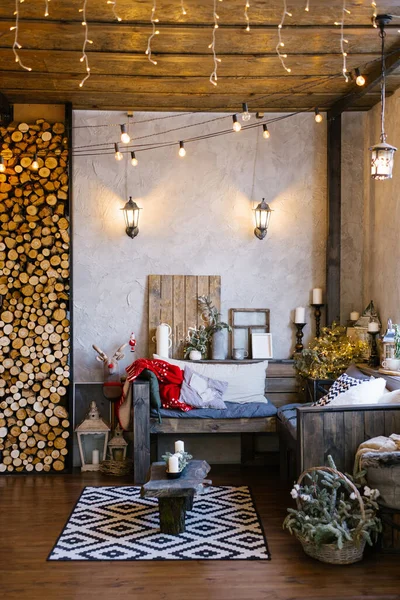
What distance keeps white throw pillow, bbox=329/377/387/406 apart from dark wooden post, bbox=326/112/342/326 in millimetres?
1677

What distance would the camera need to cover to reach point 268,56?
498cm

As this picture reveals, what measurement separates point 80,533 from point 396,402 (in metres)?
2.17

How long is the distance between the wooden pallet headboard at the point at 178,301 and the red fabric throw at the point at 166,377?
0.39 m

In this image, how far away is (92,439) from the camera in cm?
649

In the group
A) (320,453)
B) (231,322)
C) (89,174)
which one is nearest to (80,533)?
(320,453)

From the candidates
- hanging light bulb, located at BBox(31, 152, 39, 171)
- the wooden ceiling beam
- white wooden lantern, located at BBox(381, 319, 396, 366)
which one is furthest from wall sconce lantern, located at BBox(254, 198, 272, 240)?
hanging light bulb, located at BBox(31, 152, 39, 171)

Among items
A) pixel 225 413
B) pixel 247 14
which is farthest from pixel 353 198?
pixel 247 14

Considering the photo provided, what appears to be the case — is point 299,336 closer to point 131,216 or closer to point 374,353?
point 374,353

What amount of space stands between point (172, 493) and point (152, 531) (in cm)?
38

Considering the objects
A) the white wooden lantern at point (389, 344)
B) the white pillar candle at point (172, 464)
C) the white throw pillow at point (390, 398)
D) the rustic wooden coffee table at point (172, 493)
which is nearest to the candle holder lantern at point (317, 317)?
the white wooden lantern at point (389, 344)

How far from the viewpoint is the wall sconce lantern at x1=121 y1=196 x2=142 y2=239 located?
647 centimetres

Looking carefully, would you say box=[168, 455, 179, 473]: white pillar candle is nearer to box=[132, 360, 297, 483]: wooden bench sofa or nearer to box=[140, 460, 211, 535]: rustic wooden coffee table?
box=[140, 460, 211, 535]: rustic wooden coffee table

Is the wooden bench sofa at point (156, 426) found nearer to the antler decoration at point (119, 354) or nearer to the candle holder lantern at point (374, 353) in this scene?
the antler decoration at point (119, 354)

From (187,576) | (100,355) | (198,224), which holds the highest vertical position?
(198,224)
